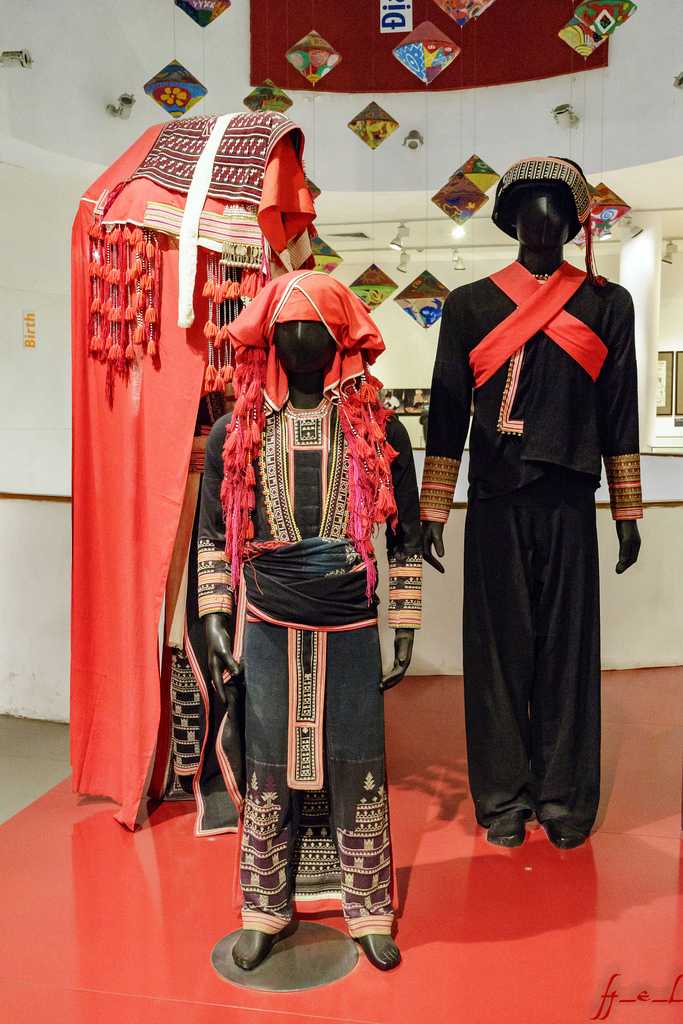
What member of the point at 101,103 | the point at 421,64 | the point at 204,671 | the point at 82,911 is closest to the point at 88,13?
the point at 101,103

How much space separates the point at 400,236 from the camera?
6.53 metres

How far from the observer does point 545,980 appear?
1.85 meters

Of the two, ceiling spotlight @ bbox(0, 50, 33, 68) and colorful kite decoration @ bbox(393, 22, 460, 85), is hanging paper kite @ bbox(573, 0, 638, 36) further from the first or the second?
ceiling spotlight @ bbox(0, 50, 33, 68)

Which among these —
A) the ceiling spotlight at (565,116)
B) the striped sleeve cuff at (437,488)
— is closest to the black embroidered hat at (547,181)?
the striped sleeve cuff at (437,488)

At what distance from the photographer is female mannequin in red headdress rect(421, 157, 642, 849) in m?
2.40

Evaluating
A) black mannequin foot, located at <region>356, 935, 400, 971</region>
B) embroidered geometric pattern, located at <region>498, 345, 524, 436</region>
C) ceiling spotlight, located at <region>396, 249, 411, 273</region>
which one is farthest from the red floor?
ceiling spotlight, located at <region>396, 249, 411, 273</region>

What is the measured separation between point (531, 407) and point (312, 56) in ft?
Result: 7.49

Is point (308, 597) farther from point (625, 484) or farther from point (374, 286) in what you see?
point (374, 286)

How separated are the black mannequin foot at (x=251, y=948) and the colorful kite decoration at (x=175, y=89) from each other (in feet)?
9.23

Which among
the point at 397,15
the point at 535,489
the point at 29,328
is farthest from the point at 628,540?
A: the point at 29,328

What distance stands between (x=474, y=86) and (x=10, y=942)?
444 cm

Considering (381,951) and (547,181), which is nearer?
(381,951)

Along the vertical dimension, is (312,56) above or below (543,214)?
above

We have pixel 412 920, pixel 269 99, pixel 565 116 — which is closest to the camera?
pixel 412 920
